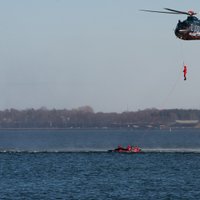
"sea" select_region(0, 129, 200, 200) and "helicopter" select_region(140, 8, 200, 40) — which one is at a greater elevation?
"helicopter" select_region(140, 8, 200, 40)

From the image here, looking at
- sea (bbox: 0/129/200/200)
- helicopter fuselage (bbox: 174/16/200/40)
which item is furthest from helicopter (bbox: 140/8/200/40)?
sea (bbox: 0/129/200/200)

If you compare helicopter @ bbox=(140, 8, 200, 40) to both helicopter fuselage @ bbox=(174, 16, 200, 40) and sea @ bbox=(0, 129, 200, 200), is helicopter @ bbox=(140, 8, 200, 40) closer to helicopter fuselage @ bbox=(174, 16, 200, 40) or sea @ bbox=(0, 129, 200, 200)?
helicopter fuselage @ bbox=(174, 16, 200, 40)

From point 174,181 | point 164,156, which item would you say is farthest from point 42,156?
point 174,181

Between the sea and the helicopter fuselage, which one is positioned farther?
the sea

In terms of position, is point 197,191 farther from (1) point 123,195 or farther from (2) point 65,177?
(2) point 65,177

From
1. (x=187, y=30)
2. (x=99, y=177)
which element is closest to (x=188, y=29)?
(x=187, y=30)

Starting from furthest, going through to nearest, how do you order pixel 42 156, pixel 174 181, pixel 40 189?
pixel 42 156 < pixel 174 181 < pixel 40 189

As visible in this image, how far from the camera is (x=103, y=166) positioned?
10794 centimetres

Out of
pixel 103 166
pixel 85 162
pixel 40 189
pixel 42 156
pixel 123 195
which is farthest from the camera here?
pixel 42 156

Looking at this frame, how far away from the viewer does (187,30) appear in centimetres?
7331

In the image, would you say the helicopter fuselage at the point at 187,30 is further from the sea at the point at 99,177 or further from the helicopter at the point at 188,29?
the sea at the point at 99,177

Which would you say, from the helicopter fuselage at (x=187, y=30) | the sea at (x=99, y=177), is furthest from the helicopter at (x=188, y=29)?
the sea at (x=99, y=177)

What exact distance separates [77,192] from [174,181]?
17.0 meters

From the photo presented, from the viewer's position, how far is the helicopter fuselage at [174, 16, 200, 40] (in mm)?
73375
